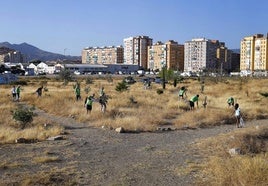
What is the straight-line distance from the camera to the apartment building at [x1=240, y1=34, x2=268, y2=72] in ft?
518

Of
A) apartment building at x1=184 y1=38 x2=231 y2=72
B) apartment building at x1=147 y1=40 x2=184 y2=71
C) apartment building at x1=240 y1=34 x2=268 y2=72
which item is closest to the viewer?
apartment building at x1=240 y1=34 x2=268 y2=72

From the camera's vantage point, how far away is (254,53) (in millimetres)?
163750

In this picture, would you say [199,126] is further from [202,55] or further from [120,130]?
[202,55]

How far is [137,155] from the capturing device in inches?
557

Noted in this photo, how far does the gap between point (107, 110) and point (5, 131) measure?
858cm

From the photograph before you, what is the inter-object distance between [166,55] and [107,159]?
16785 centimetres

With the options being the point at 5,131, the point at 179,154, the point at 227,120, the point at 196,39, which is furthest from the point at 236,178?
the point at 196,39

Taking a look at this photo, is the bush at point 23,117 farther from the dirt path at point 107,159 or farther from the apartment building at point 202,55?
the apartment building at point 202,55

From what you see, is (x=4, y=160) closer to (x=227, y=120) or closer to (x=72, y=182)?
(x=72, y=182)

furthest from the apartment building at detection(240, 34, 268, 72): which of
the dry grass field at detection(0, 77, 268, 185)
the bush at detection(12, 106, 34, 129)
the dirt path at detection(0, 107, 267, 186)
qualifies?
the dirt path at detection(0, 107, 267, 186)

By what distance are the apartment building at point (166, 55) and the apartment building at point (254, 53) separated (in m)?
26.5

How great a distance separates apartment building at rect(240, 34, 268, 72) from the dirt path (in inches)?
5756

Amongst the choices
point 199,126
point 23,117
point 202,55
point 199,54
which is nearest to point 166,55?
point 199,54

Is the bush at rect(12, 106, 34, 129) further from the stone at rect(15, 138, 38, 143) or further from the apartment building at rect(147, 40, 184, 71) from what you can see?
the apartment building at rect(147, 40, 184, 71)
